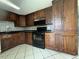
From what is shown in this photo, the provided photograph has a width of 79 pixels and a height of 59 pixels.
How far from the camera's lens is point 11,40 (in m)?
5.45

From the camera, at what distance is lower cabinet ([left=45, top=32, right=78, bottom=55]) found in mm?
3620

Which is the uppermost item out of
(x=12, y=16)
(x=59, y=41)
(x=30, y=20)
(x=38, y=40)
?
(x=12, y=16)

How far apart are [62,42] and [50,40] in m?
0.83

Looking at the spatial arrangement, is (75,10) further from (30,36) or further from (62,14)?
(30,36)

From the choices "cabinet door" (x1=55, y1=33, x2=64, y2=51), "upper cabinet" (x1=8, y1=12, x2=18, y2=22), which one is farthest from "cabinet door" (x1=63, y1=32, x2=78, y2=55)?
"upper cabinet" (x1=8, y1=12, x2=18, y2=22)

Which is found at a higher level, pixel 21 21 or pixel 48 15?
pixel 48 15

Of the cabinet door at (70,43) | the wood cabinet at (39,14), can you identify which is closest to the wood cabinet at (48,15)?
the wood cabinet at (39,14)

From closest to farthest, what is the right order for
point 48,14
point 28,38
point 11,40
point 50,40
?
1. point 50,40
2. point 48,14
3. point 11,40
4. point 28,38

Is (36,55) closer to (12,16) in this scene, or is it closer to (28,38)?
(28,38)

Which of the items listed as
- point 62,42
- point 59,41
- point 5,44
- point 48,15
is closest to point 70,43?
point 62,42

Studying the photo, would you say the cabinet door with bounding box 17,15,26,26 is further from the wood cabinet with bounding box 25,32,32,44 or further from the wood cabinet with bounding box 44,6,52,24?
the wood cabinet with bounding box 44,6,52,24

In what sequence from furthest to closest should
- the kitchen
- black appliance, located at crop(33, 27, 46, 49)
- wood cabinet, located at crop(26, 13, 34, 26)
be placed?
wood cabinet, located at crop(26, 13, 34, 26) → black appliance, located at crop(33, 27, 46, 49) → the kitchen

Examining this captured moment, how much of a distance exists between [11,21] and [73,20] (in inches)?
181

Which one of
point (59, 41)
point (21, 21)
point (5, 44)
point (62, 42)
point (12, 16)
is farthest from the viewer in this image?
point (21, 21)
